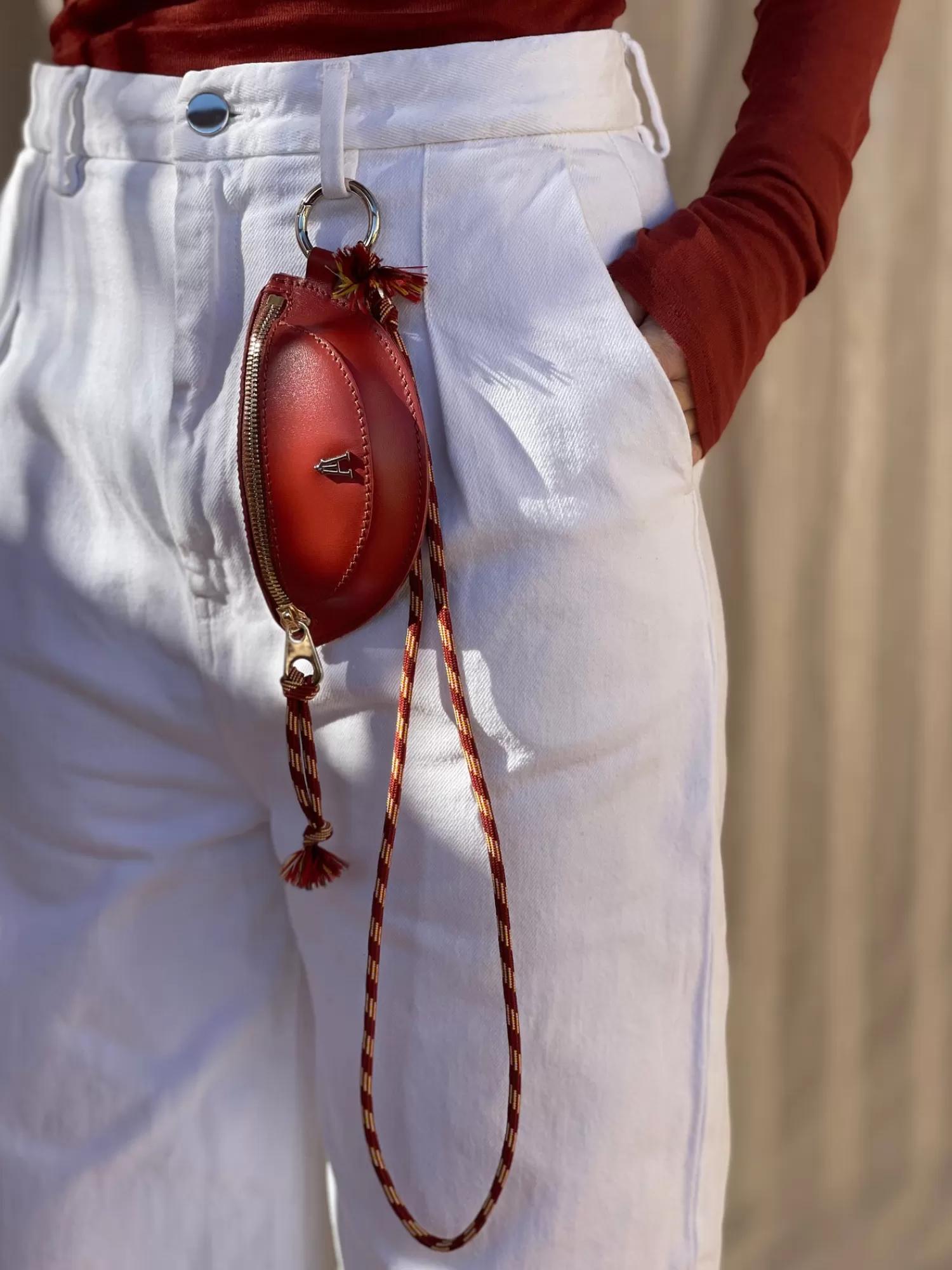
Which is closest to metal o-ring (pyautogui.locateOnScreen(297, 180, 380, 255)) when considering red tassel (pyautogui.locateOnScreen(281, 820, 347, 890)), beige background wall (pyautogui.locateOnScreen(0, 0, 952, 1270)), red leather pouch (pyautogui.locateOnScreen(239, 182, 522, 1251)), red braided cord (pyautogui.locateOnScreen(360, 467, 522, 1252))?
red leather pouch (pyautogui.locateOnScreen(239, 182, 522, 1251))

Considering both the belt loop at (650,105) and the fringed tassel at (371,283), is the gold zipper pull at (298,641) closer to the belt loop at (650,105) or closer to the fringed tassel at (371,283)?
the fringed tassel at (371,283)

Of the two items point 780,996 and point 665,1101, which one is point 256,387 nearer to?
point 665,1101

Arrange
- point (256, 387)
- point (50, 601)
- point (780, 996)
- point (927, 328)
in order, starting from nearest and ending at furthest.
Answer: point (256, 387)
point (50, 601)
point (927, 328)
point (780, 996)

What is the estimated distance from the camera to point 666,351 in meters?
0.59

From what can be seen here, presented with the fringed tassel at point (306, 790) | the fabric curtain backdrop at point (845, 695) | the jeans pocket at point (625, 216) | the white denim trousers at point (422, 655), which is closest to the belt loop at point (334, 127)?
the white denim trousers at point (422, 655)

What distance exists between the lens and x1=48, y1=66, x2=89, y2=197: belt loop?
0.65 meters

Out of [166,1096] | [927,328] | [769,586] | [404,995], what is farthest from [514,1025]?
[927,328]

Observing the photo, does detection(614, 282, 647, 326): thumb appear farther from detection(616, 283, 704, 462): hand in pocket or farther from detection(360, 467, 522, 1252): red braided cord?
detection(360, 467, 522, 1252): red braided cord

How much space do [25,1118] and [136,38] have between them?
0.61 meters

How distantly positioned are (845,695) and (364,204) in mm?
950

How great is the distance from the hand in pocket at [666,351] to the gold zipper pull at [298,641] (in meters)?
0.20

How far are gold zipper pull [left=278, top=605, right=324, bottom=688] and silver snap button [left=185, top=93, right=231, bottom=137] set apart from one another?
232mm

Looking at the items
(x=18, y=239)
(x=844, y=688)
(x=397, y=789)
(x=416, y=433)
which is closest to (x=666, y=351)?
(x=416, y=433)

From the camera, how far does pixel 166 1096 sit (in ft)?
2.47
